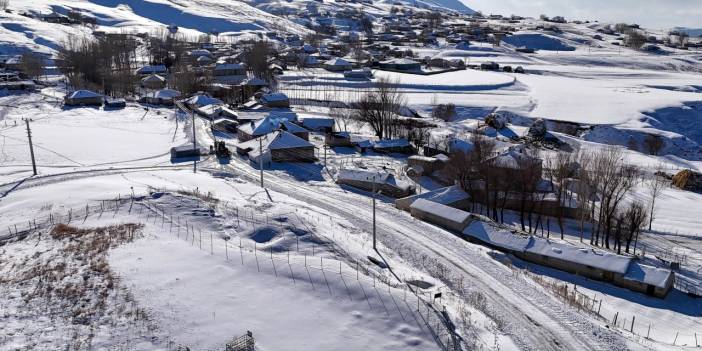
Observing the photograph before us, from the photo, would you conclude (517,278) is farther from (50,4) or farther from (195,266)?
(50,4)

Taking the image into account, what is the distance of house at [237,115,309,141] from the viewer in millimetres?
46713

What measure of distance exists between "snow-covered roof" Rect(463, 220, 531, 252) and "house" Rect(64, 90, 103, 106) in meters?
51.7

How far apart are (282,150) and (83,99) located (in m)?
34.1

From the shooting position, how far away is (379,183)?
118 ft

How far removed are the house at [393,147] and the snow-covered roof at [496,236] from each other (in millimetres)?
18927

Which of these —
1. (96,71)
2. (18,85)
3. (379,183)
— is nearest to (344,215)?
(379,183)

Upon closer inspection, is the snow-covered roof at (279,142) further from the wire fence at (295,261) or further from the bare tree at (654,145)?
the bare tree at (654,145)

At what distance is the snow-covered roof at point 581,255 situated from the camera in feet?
79.9

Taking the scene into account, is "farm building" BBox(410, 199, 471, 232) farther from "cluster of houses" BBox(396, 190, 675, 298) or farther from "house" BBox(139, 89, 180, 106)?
"house" BBox(139, 89, 180, 106)

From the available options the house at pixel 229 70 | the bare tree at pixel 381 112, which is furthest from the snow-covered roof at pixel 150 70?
the bare tree at pixel 381 112

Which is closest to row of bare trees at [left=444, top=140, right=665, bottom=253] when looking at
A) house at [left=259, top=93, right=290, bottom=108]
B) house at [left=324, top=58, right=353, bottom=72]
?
house at [left=259, top=93, right=290, bottom=108]

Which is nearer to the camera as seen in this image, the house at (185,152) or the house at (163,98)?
the house at (185,152)

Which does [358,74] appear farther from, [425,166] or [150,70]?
[425,166]

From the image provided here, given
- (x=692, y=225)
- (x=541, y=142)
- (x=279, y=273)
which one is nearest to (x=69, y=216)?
(x=279, y=273)
